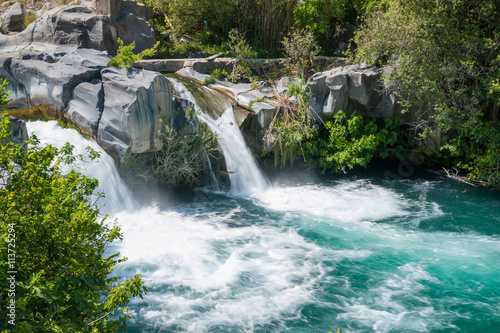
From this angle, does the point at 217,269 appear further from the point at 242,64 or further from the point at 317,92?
the point at 242,64

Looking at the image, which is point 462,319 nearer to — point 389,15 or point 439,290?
point 439,290

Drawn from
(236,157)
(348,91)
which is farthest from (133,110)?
(348,91)

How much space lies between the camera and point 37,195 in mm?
3332

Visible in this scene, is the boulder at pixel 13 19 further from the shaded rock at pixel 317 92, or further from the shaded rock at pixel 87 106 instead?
the shaded rock at pixel 317 92

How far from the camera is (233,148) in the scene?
31.9ft

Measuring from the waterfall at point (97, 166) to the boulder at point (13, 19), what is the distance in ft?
17.1

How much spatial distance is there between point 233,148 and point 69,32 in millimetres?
5350

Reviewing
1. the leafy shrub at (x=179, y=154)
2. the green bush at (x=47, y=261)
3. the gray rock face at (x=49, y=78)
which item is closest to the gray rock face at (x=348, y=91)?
the leafy shrub at (x=179, y=154)

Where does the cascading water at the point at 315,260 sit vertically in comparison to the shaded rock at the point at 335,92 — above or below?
below

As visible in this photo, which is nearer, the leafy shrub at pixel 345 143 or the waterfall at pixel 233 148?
the waterfall at pixel 233 148

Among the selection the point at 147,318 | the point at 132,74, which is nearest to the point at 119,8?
the point at 132,74

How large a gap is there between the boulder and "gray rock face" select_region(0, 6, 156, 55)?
1.51m

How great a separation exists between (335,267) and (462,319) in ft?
6.27

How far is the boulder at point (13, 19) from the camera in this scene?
1154 centimetres
